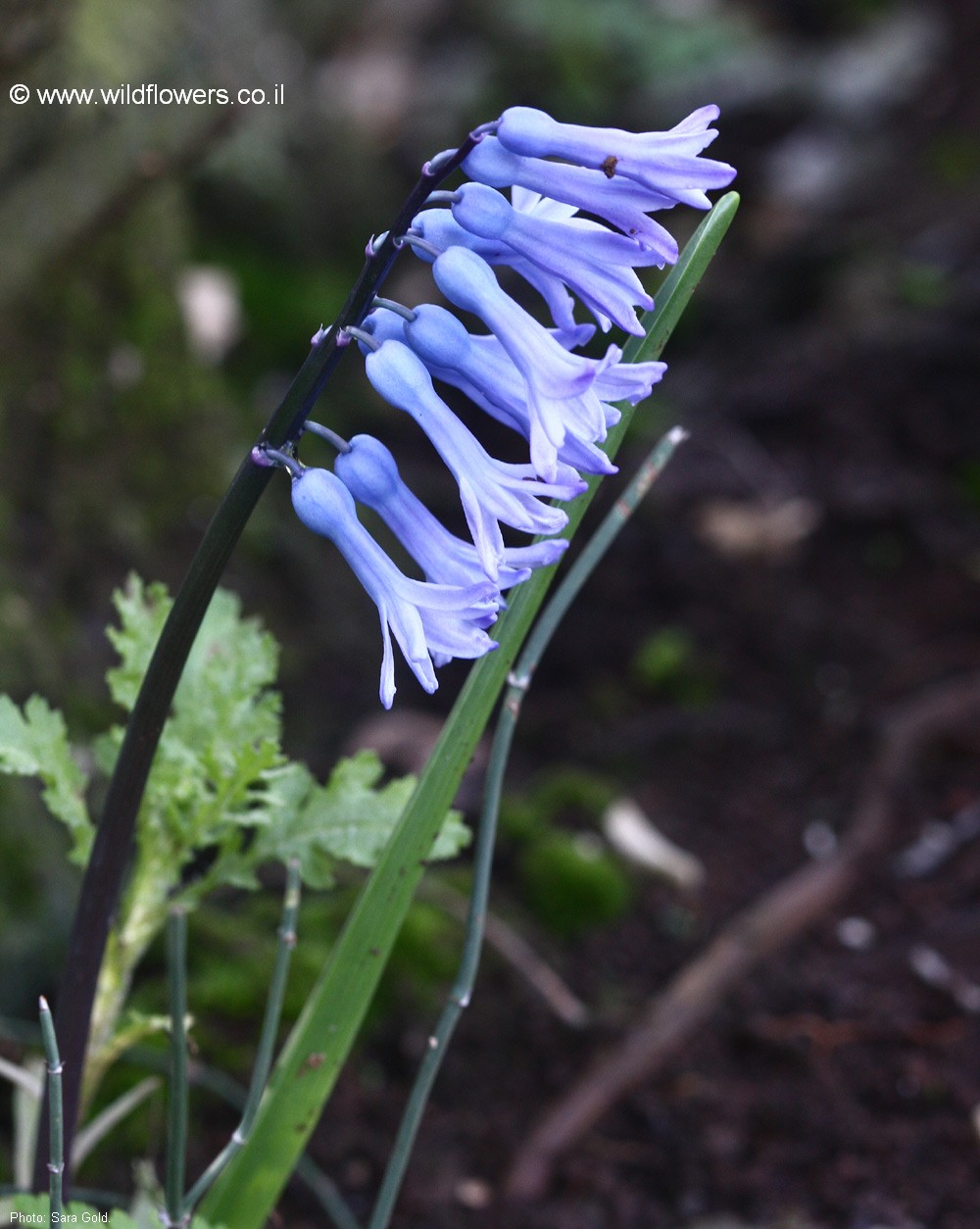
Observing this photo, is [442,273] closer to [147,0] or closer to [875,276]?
[147,0]

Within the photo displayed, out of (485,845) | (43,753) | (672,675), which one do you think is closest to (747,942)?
(672,675)

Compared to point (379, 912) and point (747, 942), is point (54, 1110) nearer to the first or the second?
point (379, 912)

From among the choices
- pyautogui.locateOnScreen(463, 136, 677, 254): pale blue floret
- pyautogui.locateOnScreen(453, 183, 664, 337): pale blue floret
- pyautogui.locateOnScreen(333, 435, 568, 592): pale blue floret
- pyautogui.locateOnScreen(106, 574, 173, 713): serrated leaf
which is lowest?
pyautogui.locateOnScreen(106, 574, 173, 713): serrated leaf

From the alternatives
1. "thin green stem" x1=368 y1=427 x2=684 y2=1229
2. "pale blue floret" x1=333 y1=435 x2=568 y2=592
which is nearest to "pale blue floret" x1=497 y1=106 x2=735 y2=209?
"pale blue floret" x1=333 y1=435 x2=568 y2=592

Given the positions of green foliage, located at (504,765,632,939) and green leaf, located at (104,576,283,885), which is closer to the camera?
green leaf, located at (104,576,283,885)

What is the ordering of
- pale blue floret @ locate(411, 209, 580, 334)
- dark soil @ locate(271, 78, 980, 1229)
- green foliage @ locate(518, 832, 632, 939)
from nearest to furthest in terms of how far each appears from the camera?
pale blue floret @ locate(411, 209, 580, 334)
dark soil @ locate(271, 78, 980, 1229)
green foliage @ locate(518, 832, 632, 939)

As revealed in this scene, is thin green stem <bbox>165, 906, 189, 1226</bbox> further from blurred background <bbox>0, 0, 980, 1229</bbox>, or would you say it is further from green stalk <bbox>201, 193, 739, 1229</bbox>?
blurred background <bbox>0, 0, 980, 1229</bbox>

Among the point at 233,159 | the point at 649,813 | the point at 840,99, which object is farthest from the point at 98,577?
the point at 840,99

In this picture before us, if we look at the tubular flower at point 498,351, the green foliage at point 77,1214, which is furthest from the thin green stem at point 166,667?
the green foliage at point 77,1214
